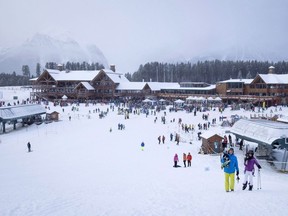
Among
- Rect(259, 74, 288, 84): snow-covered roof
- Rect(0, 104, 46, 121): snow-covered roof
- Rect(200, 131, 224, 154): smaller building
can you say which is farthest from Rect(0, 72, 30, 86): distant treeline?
Rect(200, 131, 224, 154): smaller building

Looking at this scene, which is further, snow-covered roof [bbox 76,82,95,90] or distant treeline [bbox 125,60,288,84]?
distant treeline [bbox 125,60,288,84]

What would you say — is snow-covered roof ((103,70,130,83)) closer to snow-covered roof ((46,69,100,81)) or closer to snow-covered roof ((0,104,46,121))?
snow-covered roof ((46,69,100,81))

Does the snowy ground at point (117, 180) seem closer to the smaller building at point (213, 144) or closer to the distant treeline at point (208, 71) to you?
the smaller building at point (213, 144)

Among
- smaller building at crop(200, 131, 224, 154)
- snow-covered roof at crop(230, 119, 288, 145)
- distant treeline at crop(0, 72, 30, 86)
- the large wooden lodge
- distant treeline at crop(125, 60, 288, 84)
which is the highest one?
distant treeline at crop(125, 60, 288, 84)

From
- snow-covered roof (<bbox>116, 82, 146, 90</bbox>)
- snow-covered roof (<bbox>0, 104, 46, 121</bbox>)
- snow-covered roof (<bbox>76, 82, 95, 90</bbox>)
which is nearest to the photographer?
snow-covered roof (<bbox>0, 104, 46, 121</bbox>)

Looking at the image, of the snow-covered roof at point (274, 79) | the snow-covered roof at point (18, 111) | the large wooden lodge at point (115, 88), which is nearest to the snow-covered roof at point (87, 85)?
the large wooden lodge at point (115, 88)

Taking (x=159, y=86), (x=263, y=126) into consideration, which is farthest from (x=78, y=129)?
(x=159, y=86)

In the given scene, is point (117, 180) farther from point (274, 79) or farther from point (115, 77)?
point (115, 77)

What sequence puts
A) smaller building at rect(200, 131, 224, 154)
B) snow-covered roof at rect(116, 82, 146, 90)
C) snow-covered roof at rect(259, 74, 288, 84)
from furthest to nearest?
snow-covered roof at rect(116, 82, 146, 90) < snow-covered roof at rect(259, 74, 288, 84) < smaller building at rect(200, 131, 224, 154)
